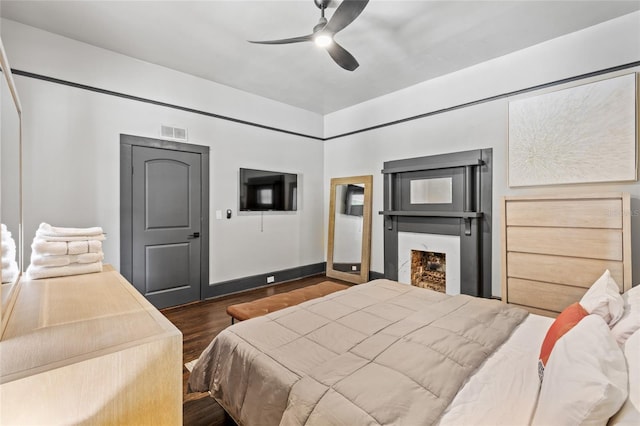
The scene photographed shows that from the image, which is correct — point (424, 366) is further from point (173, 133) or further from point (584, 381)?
point (173, 133)

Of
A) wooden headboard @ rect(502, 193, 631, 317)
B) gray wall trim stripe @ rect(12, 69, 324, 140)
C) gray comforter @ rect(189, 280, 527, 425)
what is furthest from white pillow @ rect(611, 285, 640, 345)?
gray wall trim stripe @ rect(12, 69, 324, 140)

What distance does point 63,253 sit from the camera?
1.77m

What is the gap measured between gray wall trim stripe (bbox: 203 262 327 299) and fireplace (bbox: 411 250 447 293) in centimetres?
189

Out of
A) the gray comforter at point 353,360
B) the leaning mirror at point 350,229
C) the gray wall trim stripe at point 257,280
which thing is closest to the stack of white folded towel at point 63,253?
the gray comforter at point 353,360

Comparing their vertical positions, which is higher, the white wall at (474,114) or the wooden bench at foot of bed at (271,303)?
the white wall at (474,114)

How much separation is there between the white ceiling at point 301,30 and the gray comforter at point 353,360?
250 centimetres

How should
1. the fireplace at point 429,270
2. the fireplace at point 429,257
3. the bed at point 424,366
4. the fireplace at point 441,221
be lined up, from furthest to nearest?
the fireplace at point 429,270
the fireplace at point 429,257
the fireplace at point 441,221
the bed at point 424,366

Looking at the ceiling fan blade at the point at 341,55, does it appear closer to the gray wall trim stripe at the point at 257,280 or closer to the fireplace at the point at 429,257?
the fireplace at the point at 429,257

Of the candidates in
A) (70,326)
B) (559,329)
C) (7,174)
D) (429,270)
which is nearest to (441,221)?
(429,270)

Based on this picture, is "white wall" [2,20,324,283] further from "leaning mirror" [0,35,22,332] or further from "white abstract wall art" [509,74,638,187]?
"white abstract wall art" [509,74,638,187]

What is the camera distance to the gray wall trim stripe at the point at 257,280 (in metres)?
4.02

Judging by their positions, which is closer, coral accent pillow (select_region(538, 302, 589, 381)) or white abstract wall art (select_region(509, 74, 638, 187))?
coral accent pillow (select_region(538, 302, 589, 381))

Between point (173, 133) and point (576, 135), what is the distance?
447 cm

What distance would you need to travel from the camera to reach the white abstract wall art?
262cm
